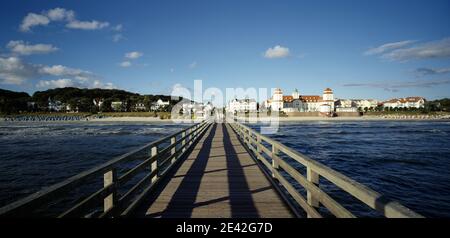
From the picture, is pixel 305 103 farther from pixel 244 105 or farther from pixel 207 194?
pixel 207 194

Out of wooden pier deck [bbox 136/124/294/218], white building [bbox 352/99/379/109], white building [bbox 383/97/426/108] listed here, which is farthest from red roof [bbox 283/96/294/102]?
wooden pier deck [bbox 136/124/294/218]

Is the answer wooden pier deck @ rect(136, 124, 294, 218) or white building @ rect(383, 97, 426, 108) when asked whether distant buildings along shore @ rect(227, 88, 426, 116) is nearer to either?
white building @ rect(383, 97, 426, 108)

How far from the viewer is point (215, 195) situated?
5.52 meters

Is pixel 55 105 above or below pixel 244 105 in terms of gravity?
below

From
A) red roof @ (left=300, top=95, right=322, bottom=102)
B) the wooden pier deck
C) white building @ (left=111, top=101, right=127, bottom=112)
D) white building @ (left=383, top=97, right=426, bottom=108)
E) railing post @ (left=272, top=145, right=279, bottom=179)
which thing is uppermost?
red roof @ (left=300, top=95, right=322, bottom=102)

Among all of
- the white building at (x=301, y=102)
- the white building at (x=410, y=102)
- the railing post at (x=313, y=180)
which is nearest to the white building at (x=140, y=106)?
the white building at (x=301, y=102)

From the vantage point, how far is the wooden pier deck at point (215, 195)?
4555 millimetres

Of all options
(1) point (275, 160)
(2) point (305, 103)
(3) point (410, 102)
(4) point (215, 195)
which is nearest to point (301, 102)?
(2) point (305, 103)

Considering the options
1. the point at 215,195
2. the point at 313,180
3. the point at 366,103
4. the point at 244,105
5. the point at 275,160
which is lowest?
the point at 215,195

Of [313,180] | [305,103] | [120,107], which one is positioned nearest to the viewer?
[313,180]

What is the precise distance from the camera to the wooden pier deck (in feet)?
14.9

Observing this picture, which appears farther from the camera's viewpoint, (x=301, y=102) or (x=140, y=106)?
(x=301, y=102)
